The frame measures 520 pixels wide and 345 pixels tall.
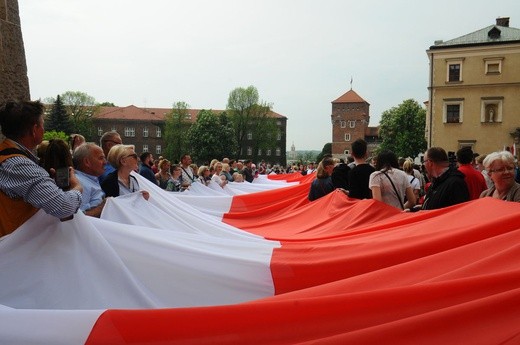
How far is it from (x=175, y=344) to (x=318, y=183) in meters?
6.36

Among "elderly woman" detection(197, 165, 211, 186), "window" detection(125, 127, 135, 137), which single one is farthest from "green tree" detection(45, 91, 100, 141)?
"elderly woman" detection(197, 165, 211, 186)

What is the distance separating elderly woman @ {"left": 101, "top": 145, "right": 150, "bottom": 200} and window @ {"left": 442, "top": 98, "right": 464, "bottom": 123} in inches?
1778

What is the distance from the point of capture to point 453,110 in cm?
4609

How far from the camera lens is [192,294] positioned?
2.97m

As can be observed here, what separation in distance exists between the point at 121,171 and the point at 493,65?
4713cm

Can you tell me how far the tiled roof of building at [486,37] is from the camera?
148 ft

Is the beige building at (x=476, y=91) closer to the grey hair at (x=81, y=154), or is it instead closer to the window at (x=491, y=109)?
the window at (x=491, y=109)

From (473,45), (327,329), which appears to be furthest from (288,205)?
(473,45)

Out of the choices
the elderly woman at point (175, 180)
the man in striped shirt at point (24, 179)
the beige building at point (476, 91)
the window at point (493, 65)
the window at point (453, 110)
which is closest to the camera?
the man in striped shirt at point (24, 179)

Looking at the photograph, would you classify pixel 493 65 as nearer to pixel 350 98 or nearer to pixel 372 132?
pixel 350 98

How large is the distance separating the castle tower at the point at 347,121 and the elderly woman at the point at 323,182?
323 feet

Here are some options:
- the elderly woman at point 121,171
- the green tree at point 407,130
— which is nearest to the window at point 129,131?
the green tree at point 407,130

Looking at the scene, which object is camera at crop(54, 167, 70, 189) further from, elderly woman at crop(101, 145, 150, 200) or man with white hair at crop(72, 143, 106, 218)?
elderly woman at crop(101, 145, 150, 200)

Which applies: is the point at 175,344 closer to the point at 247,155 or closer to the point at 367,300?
the point at 367,300
